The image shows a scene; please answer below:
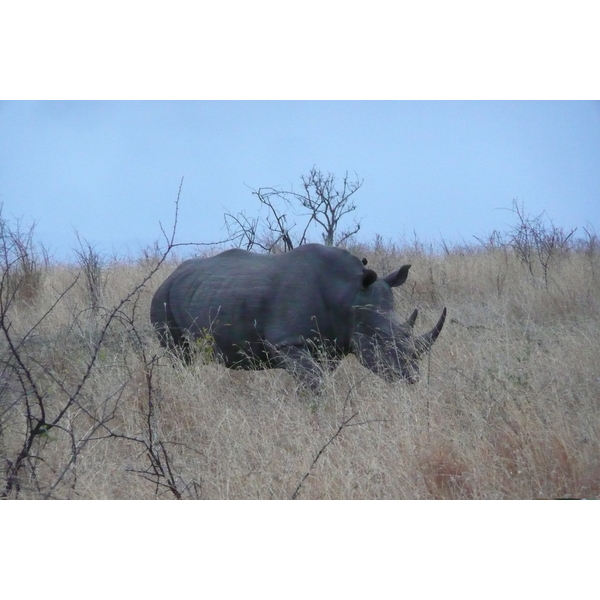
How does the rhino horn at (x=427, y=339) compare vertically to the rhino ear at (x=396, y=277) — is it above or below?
below

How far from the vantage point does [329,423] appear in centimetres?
418

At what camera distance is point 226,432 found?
4230 millimetres

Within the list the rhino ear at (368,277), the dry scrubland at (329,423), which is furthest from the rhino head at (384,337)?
the dry scrubland at (329,423)

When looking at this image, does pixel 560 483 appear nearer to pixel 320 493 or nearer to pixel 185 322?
pixel 320 493

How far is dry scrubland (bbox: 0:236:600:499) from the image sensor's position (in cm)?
338

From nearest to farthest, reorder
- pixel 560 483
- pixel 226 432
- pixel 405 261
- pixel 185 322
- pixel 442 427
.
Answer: pixel 560 483
pixel 442 427
pixel 226 432
pixel 185 322
pixel 405 261

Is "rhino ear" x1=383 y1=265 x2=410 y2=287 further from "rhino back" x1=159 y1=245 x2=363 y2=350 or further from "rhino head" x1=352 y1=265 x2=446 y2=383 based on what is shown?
"rhino back" x1=159 y1=245 x2=363 y2=350

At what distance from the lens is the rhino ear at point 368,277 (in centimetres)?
502

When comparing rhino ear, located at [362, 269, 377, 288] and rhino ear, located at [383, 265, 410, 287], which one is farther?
rhino ear, located at [383, 265, 410, 287]

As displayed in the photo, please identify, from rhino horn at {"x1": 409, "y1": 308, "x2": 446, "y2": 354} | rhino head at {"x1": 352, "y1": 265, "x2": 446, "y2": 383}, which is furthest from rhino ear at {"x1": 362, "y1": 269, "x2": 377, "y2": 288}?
rhino horn at {"x1": 409, "y1": 308, "x2": 446, "y2": 354}

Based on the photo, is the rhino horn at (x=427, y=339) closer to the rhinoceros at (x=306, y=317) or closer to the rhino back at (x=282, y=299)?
the rhinoceros at (x=306, y=317)

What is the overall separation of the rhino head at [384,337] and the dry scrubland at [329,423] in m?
0.14

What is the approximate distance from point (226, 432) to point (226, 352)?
1.31 m

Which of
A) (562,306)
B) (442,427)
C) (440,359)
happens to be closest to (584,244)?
(562,306)
